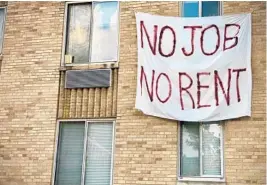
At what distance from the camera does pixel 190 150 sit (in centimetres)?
902

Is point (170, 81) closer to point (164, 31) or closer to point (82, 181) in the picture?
point (164, 31)

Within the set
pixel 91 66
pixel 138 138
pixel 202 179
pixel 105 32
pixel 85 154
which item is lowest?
pixel 202 179

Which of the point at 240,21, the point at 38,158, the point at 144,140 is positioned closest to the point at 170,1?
the point at 240,21

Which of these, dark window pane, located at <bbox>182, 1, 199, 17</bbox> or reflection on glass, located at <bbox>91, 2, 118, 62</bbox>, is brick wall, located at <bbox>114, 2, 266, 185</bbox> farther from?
reflection on glass, located at <bbox>91, 2, 118, 62</bbox>

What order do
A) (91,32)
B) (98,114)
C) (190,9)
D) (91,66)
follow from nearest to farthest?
(98,114) < (190,9) < (91,66) < (91,32)

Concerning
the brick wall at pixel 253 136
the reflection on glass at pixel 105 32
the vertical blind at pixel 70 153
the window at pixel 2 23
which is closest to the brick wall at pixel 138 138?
the reflection on glass at pixel 105 32

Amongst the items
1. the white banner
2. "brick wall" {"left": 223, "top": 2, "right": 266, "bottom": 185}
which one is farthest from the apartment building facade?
the white banner

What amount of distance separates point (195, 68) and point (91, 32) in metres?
2.86

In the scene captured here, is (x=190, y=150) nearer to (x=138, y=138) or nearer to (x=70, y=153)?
(x=138, y=138)

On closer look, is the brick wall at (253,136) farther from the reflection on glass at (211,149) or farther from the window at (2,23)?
the window at (2,23)

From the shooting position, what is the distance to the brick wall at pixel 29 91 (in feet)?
32.0

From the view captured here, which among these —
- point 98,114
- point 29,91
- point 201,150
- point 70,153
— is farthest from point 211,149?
point 29,91

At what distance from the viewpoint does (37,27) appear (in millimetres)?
10625

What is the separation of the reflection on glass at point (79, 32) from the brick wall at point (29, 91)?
0.26 m
